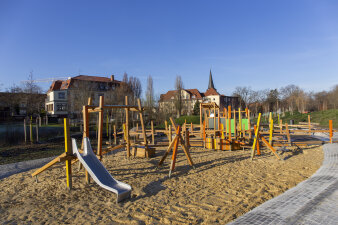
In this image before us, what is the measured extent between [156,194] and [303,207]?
2.93m

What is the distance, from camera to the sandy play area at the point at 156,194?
4.09 metres

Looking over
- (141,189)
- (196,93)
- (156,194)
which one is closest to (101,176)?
(141,189)

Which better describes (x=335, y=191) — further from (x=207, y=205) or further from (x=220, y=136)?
(x=220, y=136)

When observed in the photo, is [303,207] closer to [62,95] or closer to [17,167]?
[17,167]

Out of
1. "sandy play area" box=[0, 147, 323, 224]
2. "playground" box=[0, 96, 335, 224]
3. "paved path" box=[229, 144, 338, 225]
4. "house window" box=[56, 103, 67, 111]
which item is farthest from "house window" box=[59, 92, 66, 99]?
"paved path" box=[229, 144, 338, 225]

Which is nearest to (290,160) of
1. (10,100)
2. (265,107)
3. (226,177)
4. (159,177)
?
(226,177)

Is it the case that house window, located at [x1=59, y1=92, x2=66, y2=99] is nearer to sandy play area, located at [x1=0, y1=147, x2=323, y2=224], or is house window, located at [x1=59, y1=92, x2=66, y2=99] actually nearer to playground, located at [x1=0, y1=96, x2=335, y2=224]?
playground, located at [x1=0, y1=96, x2=335, y2=224]

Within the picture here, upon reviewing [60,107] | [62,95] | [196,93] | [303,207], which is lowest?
[303,207]

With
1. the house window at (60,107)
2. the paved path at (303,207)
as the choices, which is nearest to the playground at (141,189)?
the paved path at (303,207)

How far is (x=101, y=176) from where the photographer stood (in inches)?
210

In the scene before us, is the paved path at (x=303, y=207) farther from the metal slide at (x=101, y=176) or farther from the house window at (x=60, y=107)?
the house window at (x=60, y=107)

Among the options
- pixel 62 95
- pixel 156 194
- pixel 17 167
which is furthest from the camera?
pixel 62 95

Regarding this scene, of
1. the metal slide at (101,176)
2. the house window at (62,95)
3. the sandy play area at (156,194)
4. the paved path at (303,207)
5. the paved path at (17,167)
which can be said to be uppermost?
the house window at (62,95)

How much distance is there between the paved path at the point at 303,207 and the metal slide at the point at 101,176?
7.61ft
